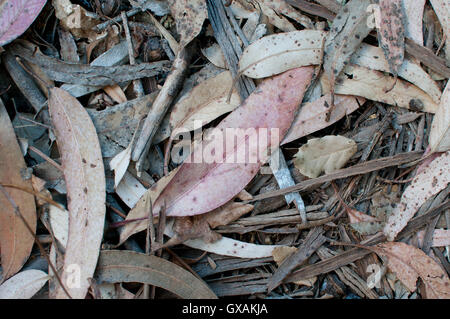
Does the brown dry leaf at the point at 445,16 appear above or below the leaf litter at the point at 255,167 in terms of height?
above

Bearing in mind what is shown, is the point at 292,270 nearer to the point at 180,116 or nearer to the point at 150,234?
the point at 150,234

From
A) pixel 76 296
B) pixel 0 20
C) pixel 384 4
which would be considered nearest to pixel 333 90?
pixel 384 4

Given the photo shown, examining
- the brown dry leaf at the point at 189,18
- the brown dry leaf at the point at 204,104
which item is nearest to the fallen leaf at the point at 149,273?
the brown dry leaf at the point at 204,104

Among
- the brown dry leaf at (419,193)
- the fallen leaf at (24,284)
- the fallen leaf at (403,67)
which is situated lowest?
the fallen leaf at (24,284)

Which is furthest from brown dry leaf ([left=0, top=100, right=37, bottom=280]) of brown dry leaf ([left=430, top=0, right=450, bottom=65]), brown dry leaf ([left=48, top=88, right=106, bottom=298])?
brown dry leaf ([left=430, top=0, right=450, bottom=65])

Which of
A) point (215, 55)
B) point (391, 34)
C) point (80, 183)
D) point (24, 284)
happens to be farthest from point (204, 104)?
point (24, 284)

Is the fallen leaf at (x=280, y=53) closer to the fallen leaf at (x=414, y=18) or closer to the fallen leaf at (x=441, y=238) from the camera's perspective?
the fallen leaf at (x=414, y=18)

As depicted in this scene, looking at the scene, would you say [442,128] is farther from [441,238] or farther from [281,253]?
[281,253]
